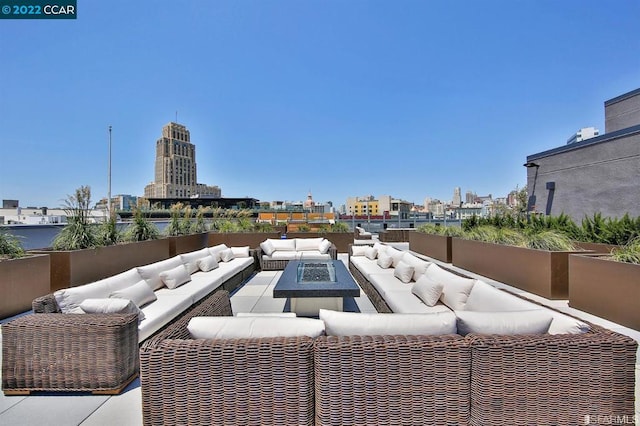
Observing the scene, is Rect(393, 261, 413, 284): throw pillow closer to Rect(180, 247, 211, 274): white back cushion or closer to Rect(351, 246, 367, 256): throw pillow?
Rect(351, 246, 367, 256): throw pillow

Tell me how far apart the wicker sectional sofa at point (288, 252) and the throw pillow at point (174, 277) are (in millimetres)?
2898

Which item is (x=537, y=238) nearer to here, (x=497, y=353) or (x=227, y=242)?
(x=497, y=353)

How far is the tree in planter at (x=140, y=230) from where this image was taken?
20.7 ft

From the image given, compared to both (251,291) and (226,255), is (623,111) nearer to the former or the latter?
(251,291)

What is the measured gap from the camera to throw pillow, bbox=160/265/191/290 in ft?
12.6

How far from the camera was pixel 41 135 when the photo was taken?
14.3m

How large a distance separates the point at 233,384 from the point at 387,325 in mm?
867

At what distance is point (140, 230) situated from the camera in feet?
21.3

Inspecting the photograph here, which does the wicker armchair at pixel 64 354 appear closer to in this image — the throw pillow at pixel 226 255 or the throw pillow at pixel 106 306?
the throw pillow at pixel 106 306

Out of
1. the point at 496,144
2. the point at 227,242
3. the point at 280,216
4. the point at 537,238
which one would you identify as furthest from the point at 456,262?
the point at 280,216

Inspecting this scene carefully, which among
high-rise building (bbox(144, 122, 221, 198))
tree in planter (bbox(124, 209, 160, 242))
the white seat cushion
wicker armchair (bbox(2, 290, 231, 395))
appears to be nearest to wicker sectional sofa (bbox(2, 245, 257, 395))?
wicker armchair (bbox(2, 290, 231, 395))

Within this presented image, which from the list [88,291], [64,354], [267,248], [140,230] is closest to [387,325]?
[64,354]

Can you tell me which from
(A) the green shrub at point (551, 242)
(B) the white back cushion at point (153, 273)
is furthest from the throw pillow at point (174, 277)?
(A) the green shrub at point (551, 242)

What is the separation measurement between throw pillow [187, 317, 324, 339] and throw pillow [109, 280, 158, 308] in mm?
1561
